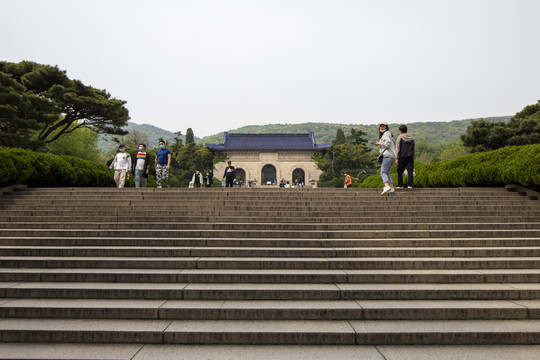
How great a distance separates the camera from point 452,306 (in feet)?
12.0

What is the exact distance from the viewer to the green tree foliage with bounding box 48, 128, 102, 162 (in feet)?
100

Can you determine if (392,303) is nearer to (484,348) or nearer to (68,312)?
(484,348)

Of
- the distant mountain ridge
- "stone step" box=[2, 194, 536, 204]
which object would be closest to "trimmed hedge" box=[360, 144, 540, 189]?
"stone step" box=[2, 194, 536, 204]

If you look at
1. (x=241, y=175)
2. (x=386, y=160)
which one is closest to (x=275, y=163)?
(x=241, y=175)

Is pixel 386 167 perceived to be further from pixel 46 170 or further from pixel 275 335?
pixel 46 170

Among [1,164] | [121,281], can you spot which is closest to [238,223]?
[121,281]

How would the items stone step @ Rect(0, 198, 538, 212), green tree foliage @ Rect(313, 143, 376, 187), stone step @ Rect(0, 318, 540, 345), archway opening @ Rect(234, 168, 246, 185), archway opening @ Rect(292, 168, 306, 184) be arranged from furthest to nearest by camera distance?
1. archway opening @ Rect(234, 168, 246, 185)
2. archway opening @ Rect(292, 168, 306, 184)
3. green tree foliage @ Rect(313, 143, 376, 187)
4. stone step @ Rect(0, 198, 538, 212)
5. stone step @ Rect(0, 318, 540, 345)

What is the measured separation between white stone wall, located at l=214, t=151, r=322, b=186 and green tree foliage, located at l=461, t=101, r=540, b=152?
62.0 ft

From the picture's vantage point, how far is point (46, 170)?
963cm

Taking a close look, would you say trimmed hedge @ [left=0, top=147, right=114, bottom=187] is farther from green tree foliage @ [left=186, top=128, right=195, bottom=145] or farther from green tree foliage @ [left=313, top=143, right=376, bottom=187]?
green tree foliage @ [left=186, top=128, right=195, bottom=145]

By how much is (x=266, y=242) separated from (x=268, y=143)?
37332 millimetres

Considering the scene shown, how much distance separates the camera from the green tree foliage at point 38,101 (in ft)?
53.0

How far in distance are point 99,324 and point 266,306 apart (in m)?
1.90

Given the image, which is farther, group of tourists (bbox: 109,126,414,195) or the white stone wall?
the white stone wall
